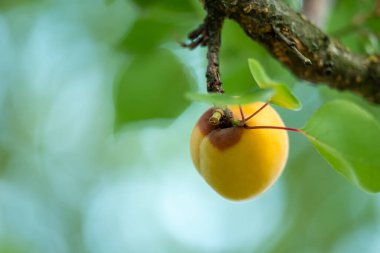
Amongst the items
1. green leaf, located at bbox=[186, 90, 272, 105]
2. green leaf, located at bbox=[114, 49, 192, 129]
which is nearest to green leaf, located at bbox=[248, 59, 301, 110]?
green leaf, located at bbox=[186, 90, 272, 105]

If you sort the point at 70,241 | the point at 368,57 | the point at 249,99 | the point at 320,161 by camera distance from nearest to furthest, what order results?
the point at 249,99 → the point at 368,57 → the point at 320,161 → the point at 70,241

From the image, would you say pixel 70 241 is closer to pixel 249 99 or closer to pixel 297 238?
pixel 297 238

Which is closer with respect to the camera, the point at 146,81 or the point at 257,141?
the point at 257,141

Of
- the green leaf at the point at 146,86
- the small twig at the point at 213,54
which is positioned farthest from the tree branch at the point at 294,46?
the green leaf at the point at 146,86

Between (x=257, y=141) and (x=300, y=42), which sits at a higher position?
(x=300, y=42)

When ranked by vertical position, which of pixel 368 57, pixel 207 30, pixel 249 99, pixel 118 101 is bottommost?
pixel 249 99

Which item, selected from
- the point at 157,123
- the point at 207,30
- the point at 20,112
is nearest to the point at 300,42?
the point at 207,30

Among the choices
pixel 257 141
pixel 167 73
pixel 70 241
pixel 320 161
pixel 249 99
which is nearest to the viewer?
pixel 249 99

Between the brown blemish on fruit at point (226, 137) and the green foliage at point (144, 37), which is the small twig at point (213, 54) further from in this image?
the green foliage at point (144, 37)
